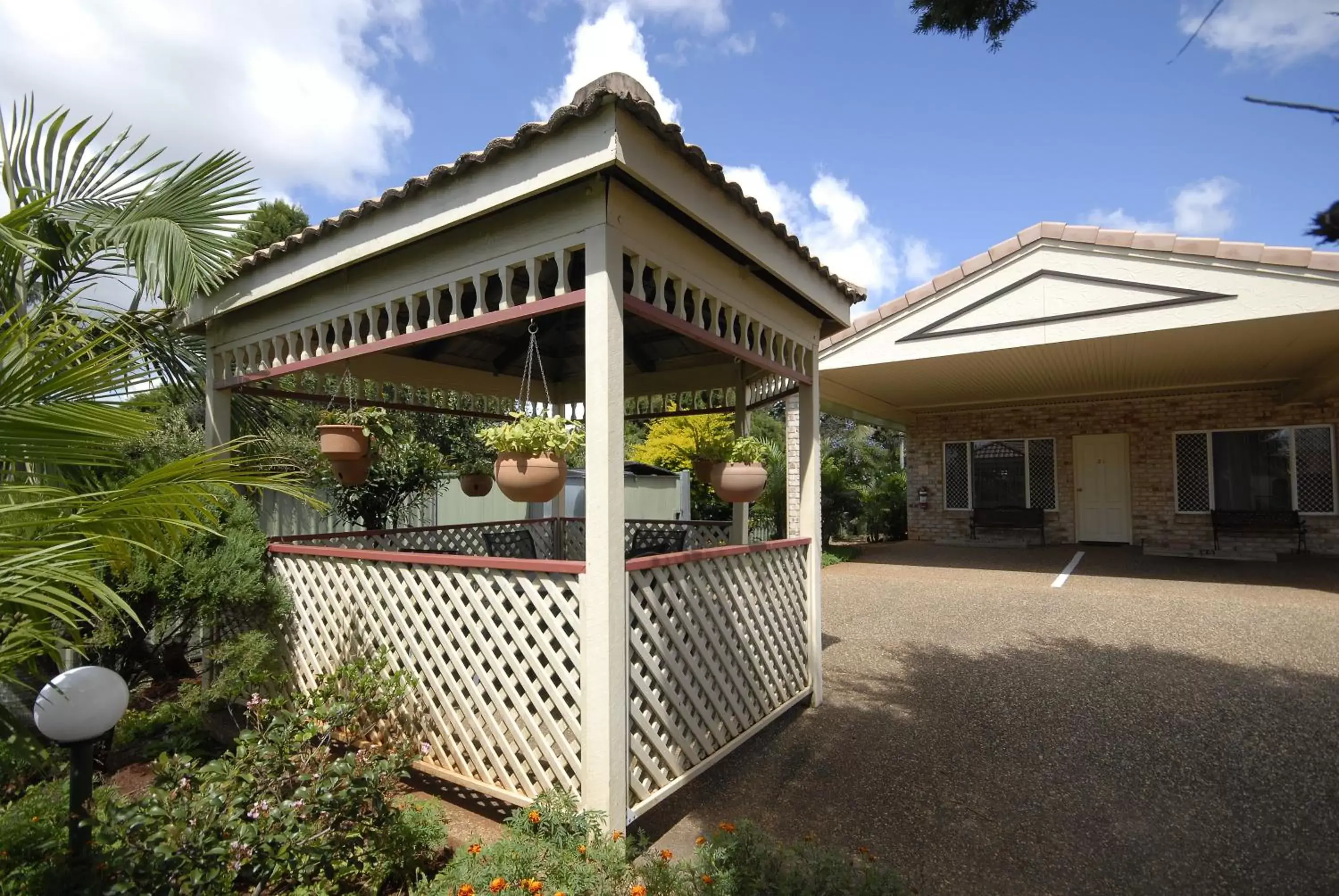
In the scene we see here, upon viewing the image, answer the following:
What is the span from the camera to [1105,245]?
773 centimetres

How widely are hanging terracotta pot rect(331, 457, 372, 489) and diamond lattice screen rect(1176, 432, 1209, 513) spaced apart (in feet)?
44.3

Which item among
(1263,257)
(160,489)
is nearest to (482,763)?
(160,489)

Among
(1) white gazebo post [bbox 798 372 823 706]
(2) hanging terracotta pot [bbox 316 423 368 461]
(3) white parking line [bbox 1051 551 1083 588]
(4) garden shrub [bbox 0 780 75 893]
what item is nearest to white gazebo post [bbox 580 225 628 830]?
(4) garden shrub [bbox 0 780 75 893]

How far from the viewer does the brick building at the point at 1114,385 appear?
730 centimetres

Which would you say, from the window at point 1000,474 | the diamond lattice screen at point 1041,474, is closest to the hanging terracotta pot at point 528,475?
the window at point 1000,474

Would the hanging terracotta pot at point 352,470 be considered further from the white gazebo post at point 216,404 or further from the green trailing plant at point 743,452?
the green trailing plant at point 743,452

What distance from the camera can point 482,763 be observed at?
3.22 metres

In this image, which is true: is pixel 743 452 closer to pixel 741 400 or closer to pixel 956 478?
pixel 741 400

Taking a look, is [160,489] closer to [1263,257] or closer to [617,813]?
[617,813]

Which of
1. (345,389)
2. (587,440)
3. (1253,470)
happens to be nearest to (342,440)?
(345,389)

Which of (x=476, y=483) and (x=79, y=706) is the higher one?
(x=476, y=483)

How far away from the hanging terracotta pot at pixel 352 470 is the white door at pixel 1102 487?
12.9 metres

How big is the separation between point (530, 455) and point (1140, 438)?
13.1m

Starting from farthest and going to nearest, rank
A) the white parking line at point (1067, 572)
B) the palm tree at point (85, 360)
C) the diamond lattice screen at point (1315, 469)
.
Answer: the diamond lattice screen at point (1315, 469), the white parking line at point (1067, 572), the palm tree at point (85, 360)
